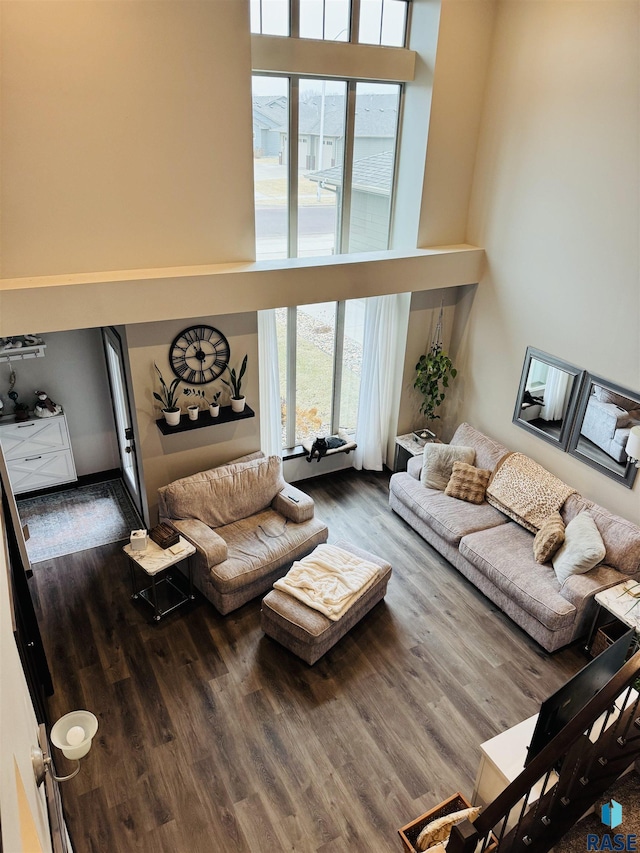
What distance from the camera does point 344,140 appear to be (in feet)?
18.9

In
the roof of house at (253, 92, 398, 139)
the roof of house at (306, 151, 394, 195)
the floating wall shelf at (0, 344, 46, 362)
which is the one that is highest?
the roof of house at (253, 92, 398, 139)

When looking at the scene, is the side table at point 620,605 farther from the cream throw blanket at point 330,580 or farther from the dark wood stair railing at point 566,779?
the cream throw blanket at point 330,580

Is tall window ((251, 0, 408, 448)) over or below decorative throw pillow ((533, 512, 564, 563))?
over

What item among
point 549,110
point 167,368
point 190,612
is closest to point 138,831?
point 190,612

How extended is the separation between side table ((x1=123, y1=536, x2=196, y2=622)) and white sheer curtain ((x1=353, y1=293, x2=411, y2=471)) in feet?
8.88

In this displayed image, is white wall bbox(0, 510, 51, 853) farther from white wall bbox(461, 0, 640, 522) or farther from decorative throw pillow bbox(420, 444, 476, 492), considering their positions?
white wall bbox(461, 0, 640, 522)

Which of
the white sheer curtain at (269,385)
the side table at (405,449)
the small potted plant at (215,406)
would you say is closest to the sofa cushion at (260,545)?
the white sheer curtain at (269,385)

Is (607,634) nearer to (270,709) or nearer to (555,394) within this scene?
(555,394)

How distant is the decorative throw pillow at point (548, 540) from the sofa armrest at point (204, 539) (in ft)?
8.87

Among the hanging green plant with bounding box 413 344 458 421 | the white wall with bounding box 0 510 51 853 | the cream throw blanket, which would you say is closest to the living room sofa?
the hanging green plant with bounding box 413 344 458 421

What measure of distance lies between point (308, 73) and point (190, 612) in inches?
189

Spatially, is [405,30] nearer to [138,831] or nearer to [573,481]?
[573,481]

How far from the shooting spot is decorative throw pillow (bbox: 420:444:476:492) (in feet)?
20.3

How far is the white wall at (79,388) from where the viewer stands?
20.4 feet
